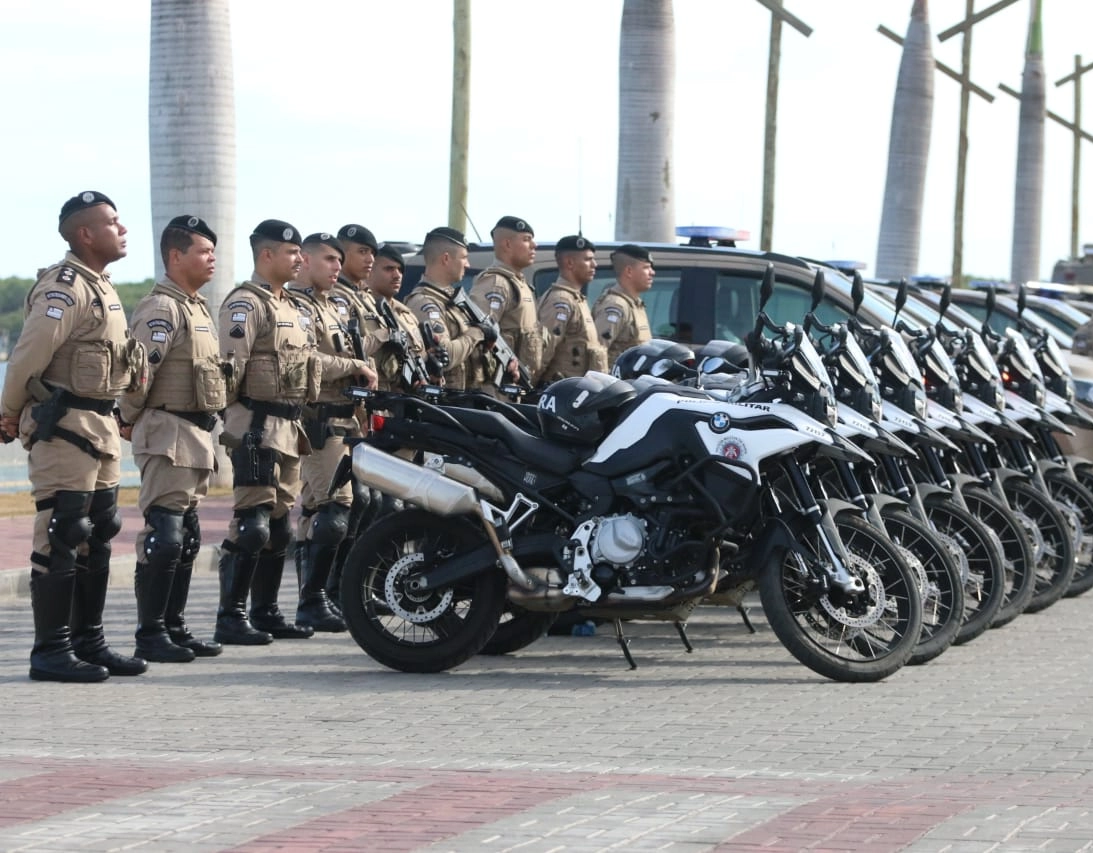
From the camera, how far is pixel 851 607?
29.8 ft

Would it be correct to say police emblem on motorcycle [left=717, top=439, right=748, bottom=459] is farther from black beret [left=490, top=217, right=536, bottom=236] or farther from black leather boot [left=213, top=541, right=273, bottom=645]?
black beret [left=490, top=217, right=536, bottom=236]

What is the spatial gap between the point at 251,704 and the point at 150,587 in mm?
1328

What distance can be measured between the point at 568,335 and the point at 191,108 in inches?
203

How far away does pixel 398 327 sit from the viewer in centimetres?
1135

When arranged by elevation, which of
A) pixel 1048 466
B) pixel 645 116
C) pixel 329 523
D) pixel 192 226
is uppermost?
pixel 645 116

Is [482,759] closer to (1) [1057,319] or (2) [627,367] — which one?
(2) [627,367]

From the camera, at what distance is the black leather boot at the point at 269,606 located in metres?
10.7

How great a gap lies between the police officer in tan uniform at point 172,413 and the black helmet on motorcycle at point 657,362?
223cm

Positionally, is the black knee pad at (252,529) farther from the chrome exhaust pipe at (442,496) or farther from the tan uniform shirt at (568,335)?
the tan uniform shirt at (568,335)

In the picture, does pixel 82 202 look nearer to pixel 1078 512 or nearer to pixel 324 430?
pixel 324 430

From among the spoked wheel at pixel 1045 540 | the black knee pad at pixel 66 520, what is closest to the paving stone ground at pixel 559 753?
the black knee pad at pixel 66 520

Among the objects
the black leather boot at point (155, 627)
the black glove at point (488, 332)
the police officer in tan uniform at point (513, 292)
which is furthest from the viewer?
the police officer in tan uniform at point (513, 292)

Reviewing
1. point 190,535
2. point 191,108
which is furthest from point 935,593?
point 191,108

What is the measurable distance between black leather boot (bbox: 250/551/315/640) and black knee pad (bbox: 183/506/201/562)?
88 cm
